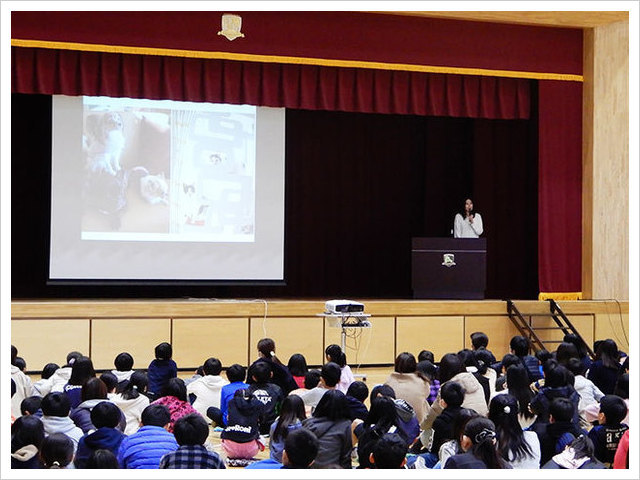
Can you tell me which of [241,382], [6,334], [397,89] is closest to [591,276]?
[397,89]

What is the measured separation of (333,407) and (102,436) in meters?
1.02

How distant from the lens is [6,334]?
2268 mm

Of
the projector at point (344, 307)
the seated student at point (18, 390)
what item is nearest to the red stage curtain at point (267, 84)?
the projector at point (344, 307)

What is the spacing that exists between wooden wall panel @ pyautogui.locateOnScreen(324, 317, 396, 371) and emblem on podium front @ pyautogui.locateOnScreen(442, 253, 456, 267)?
0.86m

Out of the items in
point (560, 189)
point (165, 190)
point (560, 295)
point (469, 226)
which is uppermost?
point (560, 189)

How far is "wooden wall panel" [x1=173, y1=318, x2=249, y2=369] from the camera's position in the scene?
27.0 feet

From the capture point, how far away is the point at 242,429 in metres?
4.73

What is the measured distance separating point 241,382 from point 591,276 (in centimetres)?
566

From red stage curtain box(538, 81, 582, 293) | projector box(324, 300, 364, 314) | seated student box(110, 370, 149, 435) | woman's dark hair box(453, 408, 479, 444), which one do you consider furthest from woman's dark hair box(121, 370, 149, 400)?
red stage curtain box(538, 81, 582, 293)

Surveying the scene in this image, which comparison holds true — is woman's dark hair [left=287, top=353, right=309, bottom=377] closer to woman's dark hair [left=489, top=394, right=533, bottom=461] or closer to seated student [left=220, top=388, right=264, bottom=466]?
seated student [left=220, top=388, right=264, bottom=466]

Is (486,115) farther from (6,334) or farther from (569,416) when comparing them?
(6,334)

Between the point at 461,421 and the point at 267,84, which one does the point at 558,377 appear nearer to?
the point at 461,421

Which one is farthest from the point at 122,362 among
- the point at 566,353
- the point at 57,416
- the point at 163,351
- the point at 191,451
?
the point at 566,353

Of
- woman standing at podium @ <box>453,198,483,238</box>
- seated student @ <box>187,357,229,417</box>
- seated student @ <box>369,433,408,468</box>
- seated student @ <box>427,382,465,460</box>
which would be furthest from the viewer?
woman standing at podium @ <box>453,198,483,238</box>
